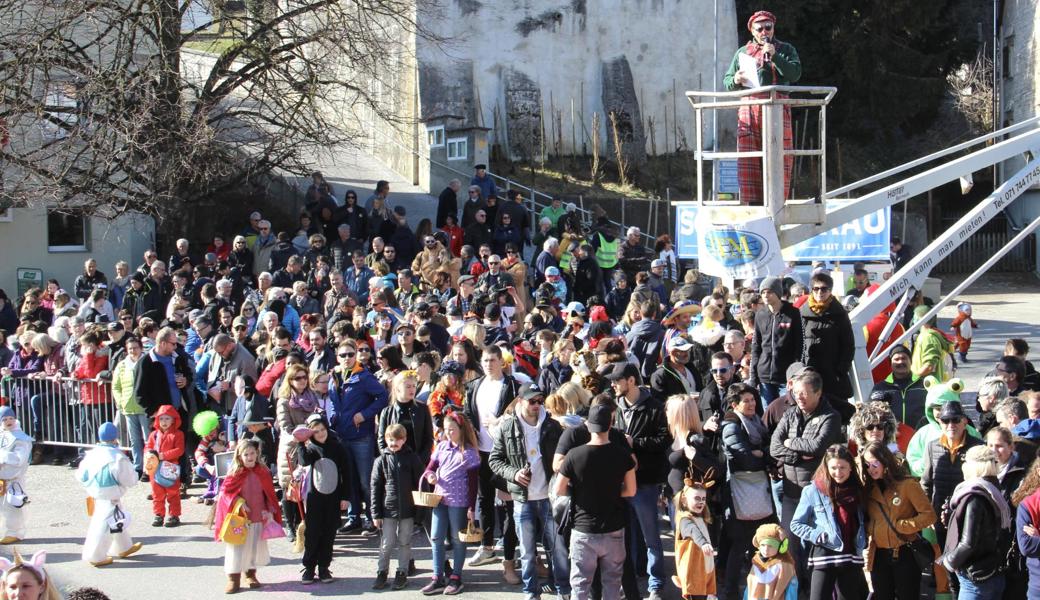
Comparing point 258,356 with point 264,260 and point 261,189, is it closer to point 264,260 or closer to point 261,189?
point 264,260

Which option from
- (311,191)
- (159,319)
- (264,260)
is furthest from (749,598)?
(311,191)

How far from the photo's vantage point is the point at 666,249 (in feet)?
66.1

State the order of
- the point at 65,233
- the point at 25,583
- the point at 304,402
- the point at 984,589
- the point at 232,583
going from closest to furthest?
1. the point at 25,583
2. the point at 984,589
3. the point at 232,583
4. the point at 304,402
5. the point at 65,233

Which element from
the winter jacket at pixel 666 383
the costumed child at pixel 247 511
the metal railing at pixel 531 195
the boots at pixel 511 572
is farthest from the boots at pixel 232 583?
the metal railing at pixel 531 195

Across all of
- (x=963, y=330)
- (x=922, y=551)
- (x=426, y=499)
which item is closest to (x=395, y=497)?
(x=426, y=499)

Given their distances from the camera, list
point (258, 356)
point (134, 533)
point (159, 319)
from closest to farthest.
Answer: point (134, 533) → point (258, 356) → point (159, 319)

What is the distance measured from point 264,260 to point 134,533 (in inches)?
332

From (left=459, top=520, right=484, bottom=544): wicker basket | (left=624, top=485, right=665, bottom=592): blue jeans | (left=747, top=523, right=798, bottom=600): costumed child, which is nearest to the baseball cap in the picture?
(left=624, top=485, right=665, bottom=592): blue jeans

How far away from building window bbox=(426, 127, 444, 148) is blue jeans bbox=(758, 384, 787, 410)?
17.5 m

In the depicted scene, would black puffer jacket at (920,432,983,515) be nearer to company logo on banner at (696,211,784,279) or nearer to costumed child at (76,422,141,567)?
company logo on banner at (696,211,784,279)

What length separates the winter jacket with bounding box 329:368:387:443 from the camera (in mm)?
10883

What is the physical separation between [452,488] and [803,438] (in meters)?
2.66

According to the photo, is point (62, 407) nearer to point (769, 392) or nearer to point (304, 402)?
point (304, 402)

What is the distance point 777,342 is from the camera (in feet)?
33.5
